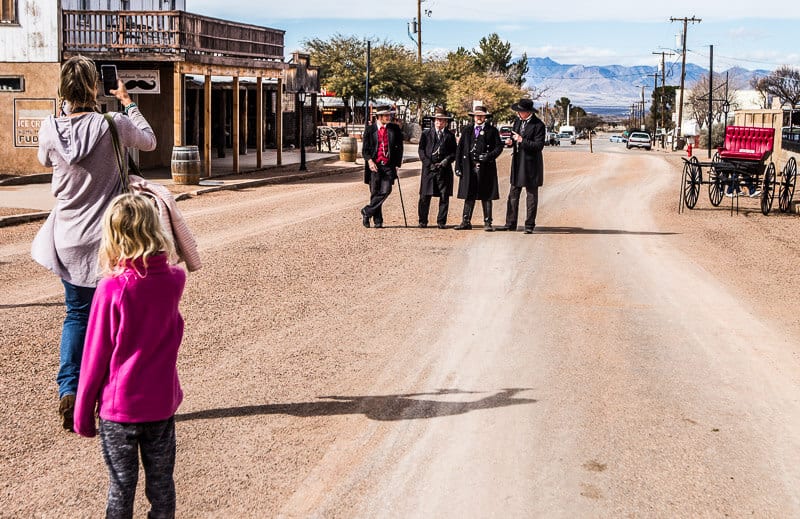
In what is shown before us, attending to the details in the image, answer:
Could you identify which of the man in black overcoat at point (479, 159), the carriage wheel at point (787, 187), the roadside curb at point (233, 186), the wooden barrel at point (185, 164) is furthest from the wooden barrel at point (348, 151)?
the man in black overcoat at point (479, 159)

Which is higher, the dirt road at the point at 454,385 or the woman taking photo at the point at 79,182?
the woman taking photo at the point at 79,182

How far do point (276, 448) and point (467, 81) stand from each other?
9008cm

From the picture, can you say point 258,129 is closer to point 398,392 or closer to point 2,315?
point 2,315

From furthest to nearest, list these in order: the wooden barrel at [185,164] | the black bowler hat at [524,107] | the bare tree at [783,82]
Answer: the bare tree at [783,82] → the wooden barrel at [185,164] → the black bowler hat at [524,107]

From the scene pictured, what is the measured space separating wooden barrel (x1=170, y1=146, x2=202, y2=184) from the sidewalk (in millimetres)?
180

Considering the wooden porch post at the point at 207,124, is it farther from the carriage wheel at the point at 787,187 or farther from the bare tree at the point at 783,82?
the bare tree at the point at 783,82

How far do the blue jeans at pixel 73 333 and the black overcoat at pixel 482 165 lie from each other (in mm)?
9976

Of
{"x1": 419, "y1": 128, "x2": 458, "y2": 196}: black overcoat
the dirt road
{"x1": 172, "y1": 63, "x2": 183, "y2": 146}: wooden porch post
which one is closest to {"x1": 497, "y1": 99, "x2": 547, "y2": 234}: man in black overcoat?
{"x1": 419, "y1": 128, "x2": 458, "y2": 196}: black overcoat

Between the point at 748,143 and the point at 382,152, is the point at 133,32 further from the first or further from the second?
the point at 748,143

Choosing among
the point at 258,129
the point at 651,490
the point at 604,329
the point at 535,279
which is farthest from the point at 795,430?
the point at 258,129

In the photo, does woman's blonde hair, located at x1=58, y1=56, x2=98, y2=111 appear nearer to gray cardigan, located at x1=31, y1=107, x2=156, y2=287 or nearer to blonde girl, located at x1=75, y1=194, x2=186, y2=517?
gray cardigan, located at x1=31, y1=107, x2=156, y2=287

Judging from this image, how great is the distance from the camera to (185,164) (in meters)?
23.0

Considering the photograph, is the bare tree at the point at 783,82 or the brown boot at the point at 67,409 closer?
the brown boot at the point at 67,409

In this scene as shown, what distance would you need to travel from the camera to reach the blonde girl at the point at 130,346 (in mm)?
3961
